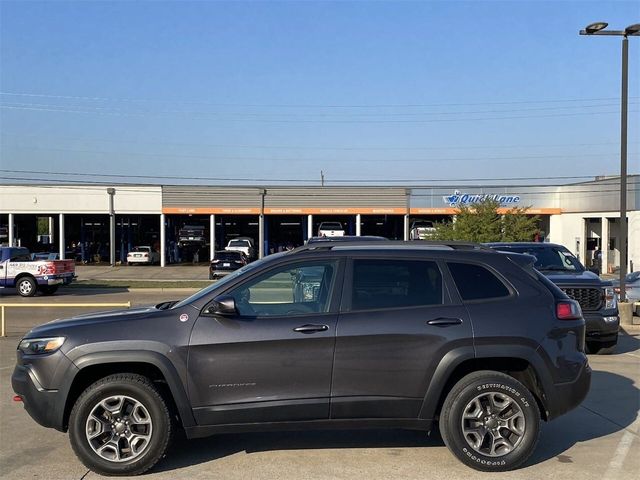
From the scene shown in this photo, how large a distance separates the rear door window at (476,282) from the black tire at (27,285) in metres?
21.8

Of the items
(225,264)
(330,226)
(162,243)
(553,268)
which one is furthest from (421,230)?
(553,268)

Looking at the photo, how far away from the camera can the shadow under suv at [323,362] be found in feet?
16.1

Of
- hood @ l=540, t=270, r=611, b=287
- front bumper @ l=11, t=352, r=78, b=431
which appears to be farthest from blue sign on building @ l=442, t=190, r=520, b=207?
front bumper @ l=11, t=352, r=78, b=431

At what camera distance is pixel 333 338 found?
4973 millimetres

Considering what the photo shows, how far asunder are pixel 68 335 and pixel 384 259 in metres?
2.61

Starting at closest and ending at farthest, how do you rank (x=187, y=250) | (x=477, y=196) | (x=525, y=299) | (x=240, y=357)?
1. (x=240, y=357)
2. (x=525, y=299)
3. (x=477, y=196)
4. (x=187, y=250)

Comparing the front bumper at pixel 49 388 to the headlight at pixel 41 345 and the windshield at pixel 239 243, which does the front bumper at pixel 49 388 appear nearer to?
the headlight at pixel 41 345

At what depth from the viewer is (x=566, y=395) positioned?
5.18 meters

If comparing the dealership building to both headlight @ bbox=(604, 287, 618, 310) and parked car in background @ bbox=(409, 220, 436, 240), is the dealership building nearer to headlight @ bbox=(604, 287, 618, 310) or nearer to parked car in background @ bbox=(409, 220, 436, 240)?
parked car in background @ bbox=(409, 220, 436, 240)

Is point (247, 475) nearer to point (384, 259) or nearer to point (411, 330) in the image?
point (411, 330)

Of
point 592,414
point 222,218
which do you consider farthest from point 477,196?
point 592,414

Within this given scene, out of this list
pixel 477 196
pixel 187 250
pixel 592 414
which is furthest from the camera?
pixel 187 250

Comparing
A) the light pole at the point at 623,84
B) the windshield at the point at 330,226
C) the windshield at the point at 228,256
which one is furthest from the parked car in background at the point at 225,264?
the light pole at the point at 623,84

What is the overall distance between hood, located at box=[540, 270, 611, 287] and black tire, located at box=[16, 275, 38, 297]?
19.2 metres
